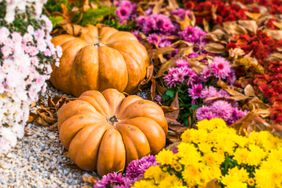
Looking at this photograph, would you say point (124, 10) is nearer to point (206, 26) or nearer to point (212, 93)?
point (206, 26)

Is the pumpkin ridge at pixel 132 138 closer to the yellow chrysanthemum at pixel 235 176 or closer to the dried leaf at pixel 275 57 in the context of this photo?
the yellow chrysanthemum at pixel 235 176

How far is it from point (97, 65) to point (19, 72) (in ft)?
2.78

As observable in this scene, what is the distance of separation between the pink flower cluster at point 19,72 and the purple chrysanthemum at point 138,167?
0.69 meters

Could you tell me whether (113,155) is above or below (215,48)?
below

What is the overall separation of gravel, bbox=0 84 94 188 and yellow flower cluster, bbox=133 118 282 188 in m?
0.55

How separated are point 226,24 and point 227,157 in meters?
1.97

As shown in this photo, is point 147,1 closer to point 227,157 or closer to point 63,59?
point 63,59

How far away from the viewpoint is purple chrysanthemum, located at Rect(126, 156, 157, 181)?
3.48 meters

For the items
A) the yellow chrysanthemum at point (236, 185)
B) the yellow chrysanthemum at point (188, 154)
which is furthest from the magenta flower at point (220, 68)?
the yellow chrysanthemum at point (236, 185)

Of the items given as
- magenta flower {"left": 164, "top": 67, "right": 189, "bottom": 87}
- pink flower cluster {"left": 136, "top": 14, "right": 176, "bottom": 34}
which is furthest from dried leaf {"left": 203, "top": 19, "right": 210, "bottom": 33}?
magenta flower {"left": 164, "top": 67, "right": 189, "bottom": 87}

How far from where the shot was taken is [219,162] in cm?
325

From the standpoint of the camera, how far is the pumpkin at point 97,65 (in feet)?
14.2

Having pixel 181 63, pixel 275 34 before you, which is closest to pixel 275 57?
pixel 275 34

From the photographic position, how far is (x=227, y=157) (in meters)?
3.32
